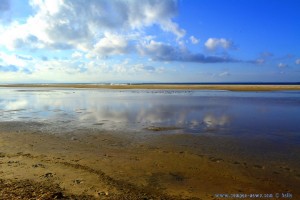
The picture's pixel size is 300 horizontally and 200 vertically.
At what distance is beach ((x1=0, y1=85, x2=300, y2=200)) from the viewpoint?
7.68 m

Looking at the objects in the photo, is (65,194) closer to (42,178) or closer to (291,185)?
(42,178)

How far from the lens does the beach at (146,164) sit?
25.2 feet

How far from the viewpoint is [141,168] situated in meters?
9.63

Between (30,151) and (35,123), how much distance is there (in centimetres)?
766

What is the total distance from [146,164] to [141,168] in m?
0.44

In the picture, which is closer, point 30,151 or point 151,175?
point 151,175

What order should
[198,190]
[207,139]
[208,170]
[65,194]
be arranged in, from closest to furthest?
[65,194] → [198,190] → [208,170] → [207,139]

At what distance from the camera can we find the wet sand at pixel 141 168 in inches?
303

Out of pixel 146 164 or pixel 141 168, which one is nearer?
pixel 141 168

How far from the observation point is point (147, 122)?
1898cm

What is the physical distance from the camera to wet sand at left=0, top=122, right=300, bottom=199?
768cm

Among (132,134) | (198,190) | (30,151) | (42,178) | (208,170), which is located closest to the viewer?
(198,190)

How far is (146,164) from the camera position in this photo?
10.0 meters

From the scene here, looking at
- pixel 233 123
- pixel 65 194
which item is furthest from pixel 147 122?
pixel 65 194
